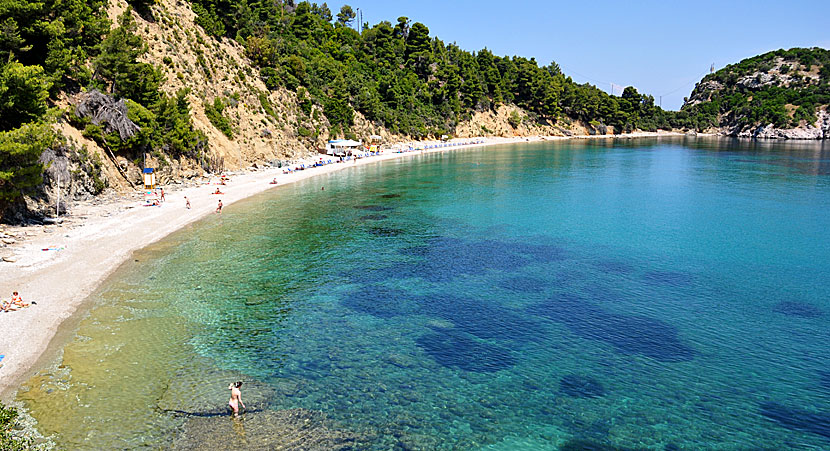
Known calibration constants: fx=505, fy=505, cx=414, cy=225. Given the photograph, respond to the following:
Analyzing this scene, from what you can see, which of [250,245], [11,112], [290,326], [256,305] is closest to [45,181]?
[11,112]

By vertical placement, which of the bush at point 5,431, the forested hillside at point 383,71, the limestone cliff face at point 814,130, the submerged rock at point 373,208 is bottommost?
the bush at point 5,431

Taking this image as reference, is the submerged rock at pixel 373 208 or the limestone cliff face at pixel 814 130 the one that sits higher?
the limestone cliff face at pixel 814 130

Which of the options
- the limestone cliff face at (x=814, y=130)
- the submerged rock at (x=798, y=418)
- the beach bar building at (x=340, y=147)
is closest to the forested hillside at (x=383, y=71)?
the beach bar building at (x=340, y=147)

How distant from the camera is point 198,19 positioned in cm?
7994

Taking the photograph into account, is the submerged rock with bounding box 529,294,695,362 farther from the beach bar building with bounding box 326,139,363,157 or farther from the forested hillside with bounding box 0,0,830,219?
the beach bar building with bounding box 326,139,363,157

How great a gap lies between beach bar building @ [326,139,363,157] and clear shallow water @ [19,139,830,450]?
46043 millimetres

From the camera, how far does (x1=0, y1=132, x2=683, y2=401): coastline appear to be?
64.4ft

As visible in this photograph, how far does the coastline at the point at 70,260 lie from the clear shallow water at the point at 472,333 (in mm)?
1072

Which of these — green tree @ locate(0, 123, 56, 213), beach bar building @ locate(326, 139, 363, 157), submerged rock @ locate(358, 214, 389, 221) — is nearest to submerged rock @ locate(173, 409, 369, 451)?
green tree @ locate(0, 123, 56, 213)

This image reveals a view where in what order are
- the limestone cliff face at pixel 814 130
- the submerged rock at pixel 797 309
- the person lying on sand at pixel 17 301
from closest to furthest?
the person lying on sand at pixel 17 301 < the submerged rock at pixel 797 309 < the limestone cliff face at pixel 814 130

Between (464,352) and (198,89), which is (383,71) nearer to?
(198,89)

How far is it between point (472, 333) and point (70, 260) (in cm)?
2335

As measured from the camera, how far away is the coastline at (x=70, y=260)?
19.6 m

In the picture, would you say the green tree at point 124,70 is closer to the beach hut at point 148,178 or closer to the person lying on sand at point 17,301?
the beach hut at point 148,178
